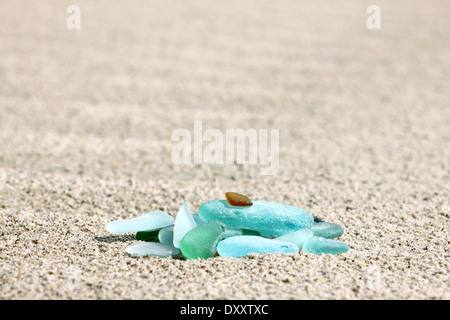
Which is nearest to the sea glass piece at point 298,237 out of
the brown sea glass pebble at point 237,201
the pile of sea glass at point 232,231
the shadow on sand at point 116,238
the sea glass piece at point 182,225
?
the pile of sea glass at point 232,231

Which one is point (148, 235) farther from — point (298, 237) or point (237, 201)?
point (298, 237)

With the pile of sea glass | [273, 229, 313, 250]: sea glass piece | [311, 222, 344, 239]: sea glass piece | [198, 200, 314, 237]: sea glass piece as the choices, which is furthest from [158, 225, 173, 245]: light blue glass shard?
[311, 222, 344, 239]: sea glass piece

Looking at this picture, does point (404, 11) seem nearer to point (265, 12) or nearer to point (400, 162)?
point (265, 12)

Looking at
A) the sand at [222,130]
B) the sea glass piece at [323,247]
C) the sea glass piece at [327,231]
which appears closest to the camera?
the sand at [222,130]

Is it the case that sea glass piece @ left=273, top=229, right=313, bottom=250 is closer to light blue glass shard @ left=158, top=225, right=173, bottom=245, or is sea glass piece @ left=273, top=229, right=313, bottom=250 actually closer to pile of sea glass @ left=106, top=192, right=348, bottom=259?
pile of sea glass @ left=106, top=192, right=348, bottom=259

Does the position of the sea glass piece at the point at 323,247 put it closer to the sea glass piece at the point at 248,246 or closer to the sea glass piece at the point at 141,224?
the sea glass piece at the point at 248,246
